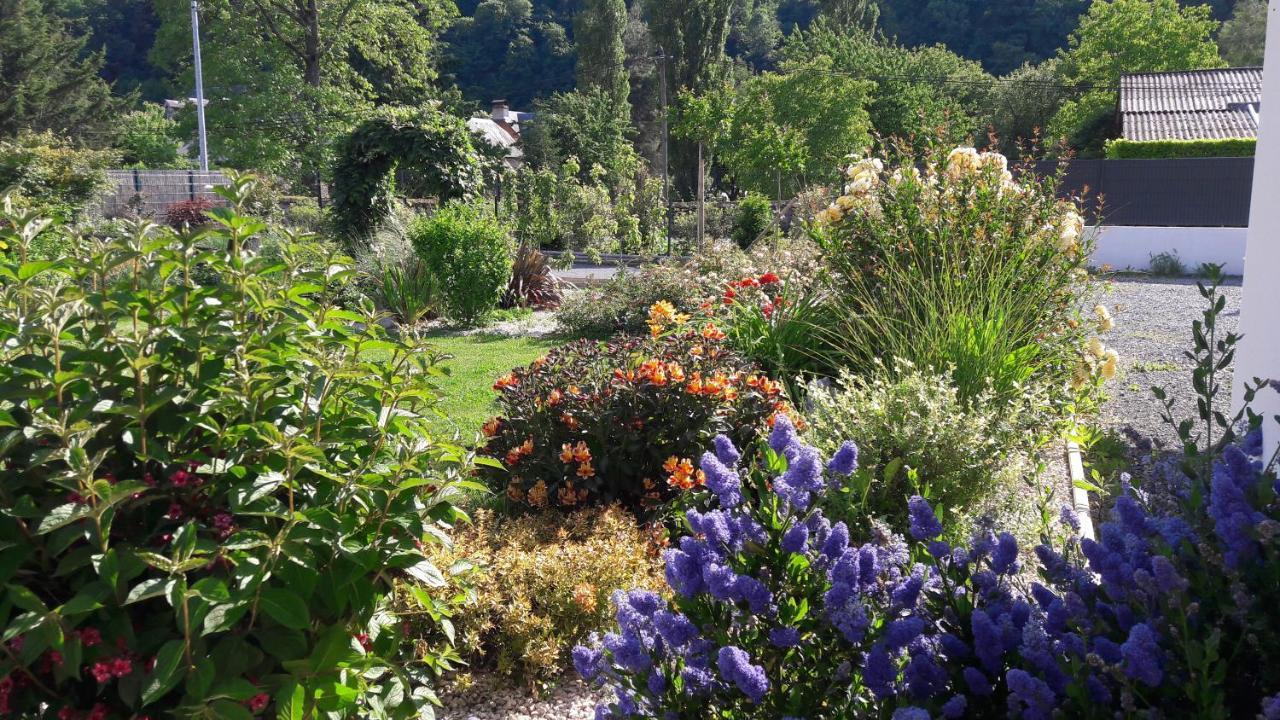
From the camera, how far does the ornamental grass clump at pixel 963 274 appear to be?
4.65 m

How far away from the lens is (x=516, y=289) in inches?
481

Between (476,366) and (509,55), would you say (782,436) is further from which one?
(509,55)

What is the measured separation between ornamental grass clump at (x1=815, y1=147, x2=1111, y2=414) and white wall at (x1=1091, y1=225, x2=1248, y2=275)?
41.0 feet

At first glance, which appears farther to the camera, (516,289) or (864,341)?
(516,289)

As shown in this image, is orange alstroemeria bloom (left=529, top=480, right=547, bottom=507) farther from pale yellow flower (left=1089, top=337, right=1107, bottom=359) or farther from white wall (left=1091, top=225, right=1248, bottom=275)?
white wall (left=1091, top=225, right=1248, bottom=275)

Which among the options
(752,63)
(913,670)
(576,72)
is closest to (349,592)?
(913,670)

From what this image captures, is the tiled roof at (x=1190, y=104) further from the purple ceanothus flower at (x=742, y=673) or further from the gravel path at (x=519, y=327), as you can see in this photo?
the purple ceanothus flower at (x=742, y=673)

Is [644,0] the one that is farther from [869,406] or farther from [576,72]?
[869,406]

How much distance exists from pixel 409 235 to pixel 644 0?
34124mm

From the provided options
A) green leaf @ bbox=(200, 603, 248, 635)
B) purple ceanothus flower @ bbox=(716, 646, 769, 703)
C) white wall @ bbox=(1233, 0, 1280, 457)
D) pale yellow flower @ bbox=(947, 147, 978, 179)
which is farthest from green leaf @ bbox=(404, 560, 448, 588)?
pale yellow flower @ bbox=(947, 147, 978, 179)

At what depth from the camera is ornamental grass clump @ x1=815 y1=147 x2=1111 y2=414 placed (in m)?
4.65

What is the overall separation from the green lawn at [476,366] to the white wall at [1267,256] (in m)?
3.60

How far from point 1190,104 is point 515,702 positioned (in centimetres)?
2896

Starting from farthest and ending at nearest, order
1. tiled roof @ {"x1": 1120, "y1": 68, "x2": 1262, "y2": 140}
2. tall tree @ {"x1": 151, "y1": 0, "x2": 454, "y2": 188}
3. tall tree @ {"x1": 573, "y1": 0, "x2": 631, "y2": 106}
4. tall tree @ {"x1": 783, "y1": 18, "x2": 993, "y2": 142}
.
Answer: tall tree @ {"x1": 573, "y1": 0, "x2": 631, "y2": 106} < tall tree @ {"x1": 783, "y1": 18, "x2": 993, "y2": 142} < tall tree @ {"x1": 151, "y1": 0, "x2": 454, "y2": 188} < tiled roof @ {"x1": 1120, "y1": 68, "x2": 1262, "y2": 140}
